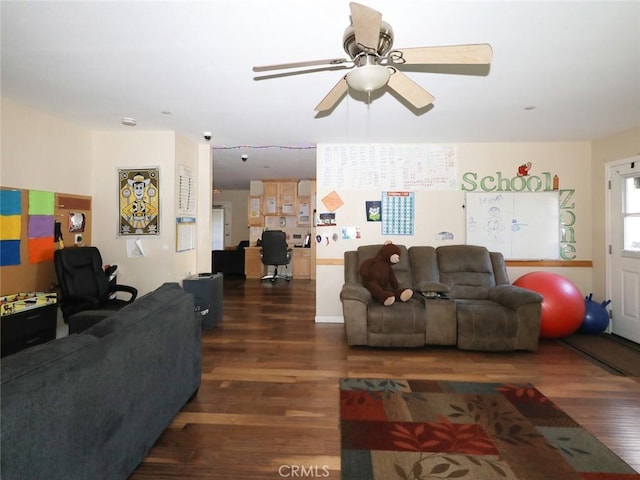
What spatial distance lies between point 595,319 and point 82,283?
215 inches

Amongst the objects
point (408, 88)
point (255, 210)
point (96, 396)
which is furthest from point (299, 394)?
point (255, 210)

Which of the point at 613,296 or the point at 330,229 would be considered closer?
the point at 613,296

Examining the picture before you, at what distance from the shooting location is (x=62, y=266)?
282 cm

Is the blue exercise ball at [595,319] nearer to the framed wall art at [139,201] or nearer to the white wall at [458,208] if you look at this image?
the white wall at [458,208]

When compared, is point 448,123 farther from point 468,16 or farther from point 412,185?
point 468,16

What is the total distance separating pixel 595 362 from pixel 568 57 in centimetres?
264

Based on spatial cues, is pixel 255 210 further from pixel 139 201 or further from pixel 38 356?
pixel 38 356

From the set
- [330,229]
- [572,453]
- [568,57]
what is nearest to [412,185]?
[330,229]

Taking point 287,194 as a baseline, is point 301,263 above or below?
below

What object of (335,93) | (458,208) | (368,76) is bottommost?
(458,208)

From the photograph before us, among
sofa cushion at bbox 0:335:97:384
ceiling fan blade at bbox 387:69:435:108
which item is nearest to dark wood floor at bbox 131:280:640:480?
sofa cushion at bbox 0:335:97:384

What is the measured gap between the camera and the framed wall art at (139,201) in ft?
11.7

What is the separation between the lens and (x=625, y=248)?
11.5 feet

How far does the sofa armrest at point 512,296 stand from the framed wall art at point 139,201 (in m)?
3.85
